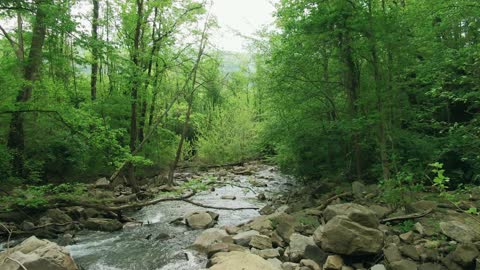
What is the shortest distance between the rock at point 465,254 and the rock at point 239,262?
258cm

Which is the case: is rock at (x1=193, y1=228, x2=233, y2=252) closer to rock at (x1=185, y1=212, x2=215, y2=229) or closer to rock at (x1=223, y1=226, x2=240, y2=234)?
rock at (x1=223, y1=226, x2=240, y2=234)

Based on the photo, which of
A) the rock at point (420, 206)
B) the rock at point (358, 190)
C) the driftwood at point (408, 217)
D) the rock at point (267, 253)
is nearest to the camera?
the rock at point (267, 253)

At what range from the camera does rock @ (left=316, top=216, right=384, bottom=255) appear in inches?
223

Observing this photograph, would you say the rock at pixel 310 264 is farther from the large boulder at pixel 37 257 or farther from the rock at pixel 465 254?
the large boulder at pixel 37 257

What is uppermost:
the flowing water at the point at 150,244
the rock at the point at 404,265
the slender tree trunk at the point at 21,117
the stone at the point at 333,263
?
the slender tree trunk at the point at 21,117

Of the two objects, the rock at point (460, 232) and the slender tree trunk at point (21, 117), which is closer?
the rock at point (460, 232)

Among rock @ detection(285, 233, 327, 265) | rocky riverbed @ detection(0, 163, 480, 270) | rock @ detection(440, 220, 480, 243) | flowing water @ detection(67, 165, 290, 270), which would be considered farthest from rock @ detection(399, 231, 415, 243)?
flowing water @ detection(67, 165, 290, 270)

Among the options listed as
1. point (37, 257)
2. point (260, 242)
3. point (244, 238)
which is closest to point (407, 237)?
point (260, 242)

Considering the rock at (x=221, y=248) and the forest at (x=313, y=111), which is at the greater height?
the forest at (x=313, y=111)

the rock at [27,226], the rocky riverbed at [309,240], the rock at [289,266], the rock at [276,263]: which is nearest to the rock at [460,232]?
the rocky riverbed at [309,240]

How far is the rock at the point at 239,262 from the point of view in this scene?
538 cm

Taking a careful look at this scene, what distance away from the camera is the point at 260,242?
7.04m

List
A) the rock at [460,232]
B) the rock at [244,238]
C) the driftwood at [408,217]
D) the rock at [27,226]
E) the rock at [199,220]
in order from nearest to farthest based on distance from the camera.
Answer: the rock at [460,232] < the driftwood at [408,217] < the rock at [244,238] < the rock at [27,226] < the rock at [199,220]

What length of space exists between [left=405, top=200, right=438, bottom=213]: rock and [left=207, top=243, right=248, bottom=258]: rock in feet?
11.0
